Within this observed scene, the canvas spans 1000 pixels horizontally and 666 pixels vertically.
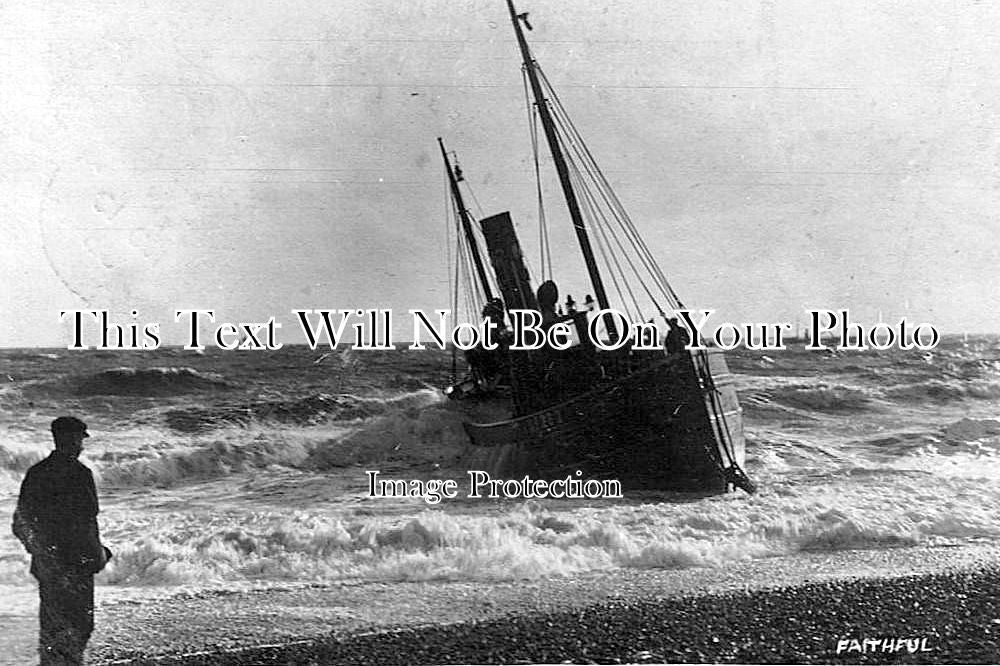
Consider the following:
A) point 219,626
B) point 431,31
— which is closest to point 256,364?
point 219,626

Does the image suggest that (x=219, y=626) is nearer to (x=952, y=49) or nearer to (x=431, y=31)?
(x=431, y=31)

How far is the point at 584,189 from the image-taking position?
514cm

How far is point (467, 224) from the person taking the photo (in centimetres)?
508

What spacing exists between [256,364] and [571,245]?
6.68 ft

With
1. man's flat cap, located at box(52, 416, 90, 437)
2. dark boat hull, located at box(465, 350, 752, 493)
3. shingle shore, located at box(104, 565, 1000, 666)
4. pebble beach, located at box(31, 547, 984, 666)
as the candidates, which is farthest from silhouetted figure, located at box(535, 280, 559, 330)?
man's flat cap, located at box(52, 416, 90, 437)

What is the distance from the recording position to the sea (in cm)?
484

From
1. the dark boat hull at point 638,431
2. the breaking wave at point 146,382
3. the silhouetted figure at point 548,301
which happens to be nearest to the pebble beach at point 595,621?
the dark boat hull at point 638,431

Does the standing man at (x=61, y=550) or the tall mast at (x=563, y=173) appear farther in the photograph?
the tall mast at (x=563, y=173)

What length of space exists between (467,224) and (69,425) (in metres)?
2.50

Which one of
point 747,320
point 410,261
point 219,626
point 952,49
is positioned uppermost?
point 952,49

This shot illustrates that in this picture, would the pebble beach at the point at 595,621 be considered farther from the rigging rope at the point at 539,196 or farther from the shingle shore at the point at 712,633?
the rigging rope at the point at 539,196

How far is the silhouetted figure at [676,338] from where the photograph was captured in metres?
4.98

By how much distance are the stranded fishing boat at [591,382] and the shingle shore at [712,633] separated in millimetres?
741

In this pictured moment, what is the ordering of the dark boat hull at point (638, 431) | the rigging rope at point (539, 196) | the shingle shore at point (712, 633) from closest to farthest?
the shingle shore at point (712, 633) → the dark boat hull at point (638, 431) → the rigging rope at point (539, 196)
